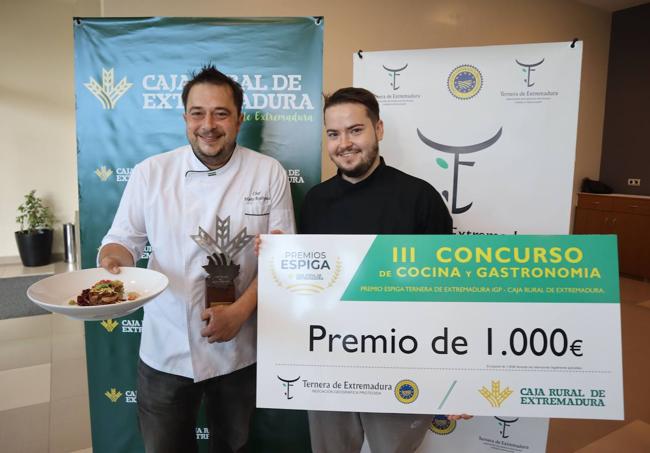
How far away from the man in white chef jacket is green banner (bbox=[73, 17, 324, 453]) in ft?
1.25

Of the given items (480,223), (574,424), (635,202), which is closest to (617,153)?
(635,202)

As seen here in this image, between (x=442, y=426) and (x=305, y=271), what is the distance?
3.79 feet

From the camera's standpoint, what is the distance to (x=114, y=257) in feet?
4.93

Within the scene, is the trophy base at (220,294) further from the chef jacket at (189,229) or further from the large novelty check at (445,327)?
the large novelty check at (445,327)

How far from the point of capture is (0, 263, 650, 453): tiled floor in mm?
2314

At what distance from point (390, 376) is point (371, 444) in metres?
0.37

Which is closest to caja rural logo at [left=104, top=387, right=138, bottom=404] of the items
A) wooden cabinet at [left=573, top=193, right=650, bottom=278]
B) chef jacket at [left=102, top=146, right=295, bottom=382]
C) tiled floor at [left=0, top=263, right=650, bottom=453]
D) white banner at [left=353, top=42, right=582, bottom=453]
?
tiled floor at [left=0, top=263, right=650, bottom=453]

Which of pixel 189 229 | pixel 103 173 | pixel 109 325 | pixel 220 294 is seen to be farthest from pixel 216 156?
pixel 109 325

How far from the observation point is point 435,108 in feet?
6.22

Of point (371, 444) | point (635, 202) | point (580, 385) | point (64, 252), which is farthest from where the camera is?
point (64, 252)

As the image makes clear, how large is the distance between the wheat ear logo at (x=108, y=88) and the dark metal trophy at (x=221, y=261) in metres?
0.90

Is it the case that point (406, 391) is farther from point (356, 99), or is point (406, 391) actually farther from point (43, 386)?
point (43, 386)

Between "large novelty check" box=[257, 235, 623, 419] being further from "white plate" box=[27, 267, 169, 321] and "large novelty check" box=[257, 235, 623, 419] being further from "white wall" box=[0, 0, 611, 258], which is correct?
"white wall" box=[0, 0, 611, 258]

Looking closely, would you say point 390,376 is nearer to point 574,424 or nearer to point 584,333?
point 584,333
